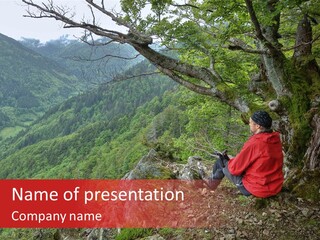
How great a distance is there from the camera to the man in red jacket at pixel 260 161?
5.76 metres

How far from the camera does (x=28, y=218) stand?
40.1 ft

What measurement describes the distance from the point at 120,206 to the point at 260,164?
186 inches

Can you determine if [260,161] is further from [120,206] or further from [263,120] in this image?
[120,206]

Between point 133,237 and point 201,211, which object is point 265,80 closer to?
point 201,211

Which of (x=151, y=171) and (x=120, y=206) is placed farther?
(x=151, y=171)

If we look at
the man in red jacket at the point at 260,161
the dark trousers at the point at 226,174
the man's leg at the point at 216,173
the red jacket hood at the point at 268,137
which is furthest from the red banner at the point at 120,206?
the red jacket hood at the point at 268,137

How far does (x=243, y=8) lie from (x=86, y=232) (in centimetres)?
822

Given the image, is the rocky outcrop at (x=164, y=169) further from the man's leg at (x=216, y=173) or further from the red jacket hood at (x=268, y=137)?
the red jacket hood at (x=268, y=137)

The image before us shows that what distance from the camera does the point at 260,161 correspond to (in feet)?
19.0

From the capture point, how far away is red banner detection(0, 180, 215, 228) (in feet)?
25.0

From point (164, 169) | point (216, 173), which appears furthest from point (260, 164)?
point (164, 169)

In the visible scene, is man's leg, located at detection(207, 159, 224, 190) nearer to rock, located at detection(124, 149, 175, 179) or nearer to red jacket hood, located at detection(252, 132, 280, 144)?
red jacket hood, located at detection(252, 132, 280, 144)

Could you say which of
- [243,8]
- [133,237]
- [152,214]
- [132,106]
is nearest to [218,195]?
[152,214]

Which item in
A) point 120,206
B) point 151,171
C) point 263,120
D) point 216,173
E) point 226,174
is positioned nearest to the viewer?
point 263,120
